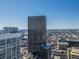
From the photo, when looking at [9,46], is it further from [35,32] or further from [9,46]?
[35,32]

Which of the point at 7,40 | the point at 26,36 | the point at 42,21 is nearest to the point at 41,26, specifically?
the point at 42,21

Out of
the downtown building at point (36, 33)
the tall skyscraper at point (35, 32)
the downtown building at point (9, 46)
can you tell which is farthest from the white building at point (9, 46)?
the tall skyscraper at point (35, 32)

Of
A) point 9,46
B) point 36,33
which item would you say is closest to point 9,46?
point 9,46

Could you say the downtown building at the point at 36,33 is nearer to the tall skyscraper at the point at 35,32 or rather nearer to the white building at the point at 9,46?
the tall skyscraper at the point at 35,32

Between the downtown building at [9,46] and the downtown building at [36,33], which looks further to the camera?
the downtown building at [36,33]

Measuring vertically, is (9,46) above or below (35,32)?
below

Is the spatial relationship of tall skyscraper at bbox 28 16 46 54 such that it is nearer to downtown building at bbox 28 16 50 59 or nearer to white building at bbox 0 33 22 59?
downtown building at bbox 28 16 50 59
